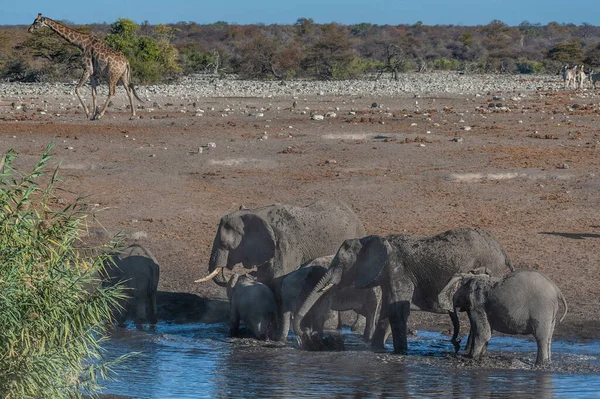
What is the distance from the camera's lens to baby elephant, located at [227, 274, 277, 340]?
11203 mm

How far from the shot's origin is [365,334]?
11328 millimetres

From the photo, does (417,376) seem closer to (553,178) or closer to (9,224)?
(9,224)

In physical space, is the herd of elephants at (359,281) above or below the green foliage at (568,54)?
below

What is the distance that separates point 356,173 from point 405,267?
290 inches

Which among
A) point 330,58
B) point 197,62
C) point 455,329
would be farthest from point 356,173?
point 197,62

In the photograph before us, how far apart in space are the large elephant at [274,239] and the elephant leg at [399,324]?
4.55ft

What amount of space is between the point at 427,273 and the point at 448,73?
4380 cm

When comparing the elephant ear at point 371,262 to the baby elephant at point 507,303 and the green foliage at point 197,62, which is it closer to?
the baby elephant at point 507,303

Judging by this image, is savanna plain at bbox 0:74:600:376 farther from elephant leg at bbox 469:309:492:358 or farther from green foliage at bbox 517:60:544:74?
green foliage at bbox 517:60:544:74

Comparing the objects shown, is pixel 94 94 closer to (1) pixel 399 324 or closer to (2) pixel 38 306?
(1) pixel 399 324

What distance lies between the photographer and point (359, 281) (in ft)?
35.6

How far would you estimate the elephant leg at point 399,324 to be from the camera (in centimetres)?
1065

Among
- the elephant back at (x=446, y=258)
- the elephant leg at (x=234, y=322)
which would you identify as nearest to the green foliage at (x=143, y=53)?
the elephant leg at (x=234, y=322)

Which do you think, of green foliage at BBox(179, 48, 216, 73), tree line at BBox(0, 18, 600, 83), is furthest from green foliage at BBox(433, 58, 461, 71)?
green foliage at BBox(179, 48, 216, 73)
